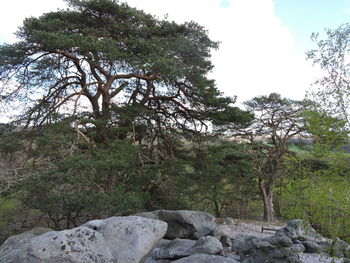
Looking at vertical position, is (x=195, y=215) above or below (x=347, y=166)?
below

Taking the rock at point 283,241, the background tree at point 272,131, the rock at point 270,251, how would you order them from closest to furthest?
the rock at point 270,251
the rock at point 283,241
the background tree at point 272,131

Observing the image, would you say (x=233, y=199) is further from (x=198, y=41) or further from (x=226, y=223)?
(x=198, y=41)

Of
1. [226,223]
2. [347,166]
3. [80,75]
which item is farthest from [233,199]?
[347,166]

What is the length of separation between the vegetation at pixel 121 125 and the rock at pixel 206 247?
2.19m

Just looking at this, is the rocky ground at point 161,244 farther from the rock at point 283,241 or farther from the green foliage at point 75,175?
the green foliage at point 75,175

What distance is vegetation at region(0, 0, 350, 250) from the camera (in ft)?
22.1

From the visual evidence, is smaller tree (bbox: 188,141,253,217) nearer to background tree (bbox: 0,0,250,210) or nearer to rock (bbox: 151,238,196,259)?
background tree (bbox: 0,0,250,210)

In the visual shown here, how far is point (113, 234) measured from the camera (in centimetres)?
543

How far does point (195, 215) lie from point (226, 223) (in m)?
3.00

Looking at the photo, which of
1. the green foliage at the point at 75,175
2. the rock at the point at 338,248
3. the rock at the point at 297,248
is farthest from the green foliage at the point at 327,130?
the green foliage at the point at 75,175

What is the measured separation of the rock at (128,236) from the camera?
205 inches

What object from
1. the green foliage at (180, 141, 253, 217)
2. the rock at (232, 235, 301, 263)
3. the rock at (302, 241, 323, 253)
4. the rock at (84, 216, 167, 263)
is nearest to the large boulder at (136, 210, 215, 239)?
the rock at (232, 235, 301, 263)

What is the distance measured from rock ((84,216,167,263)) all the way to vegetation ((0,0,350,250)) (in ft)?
6.58

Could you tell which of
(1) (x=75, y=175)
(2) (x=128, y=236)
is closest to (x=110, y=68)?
(1) (x=75, y=175)
